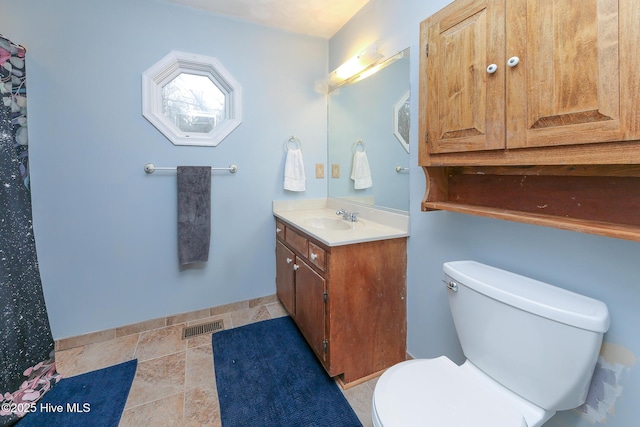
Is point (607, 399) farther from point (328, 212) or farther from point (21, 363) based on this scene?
point (21, 363)

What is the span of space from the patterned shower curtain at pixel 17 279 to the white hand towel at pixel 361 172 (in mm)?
1928

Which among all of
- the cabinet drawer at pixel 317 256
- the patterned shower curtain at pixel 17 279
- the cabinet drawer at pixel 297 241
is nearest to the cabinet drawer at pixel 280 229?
the cabinet drawer at pixel 297 241

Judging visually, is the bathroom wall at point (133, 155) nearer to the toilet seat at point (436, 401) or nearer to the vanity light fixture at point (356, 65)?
the vanity light fixture at point (356, 65)

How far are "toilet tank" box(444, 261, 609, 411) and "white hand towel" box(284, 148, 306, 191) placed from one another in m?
1.47

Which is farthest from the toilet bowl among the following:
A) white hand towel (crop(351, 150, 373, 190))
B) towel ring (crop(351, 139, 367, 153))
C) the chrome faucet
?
towel ring (crop(351, 139, 367, 153))

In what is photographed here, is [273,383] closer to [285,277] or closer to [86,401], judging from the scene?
[285,277]

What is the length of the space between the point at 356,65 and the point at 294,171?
2.95 ft

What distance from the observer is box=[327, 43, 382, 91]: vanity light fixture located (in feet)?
5.76

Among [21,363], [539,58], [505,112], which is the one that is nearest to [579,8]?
[539,58]

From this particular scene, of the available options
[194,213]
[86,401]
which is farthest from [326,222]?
[86,401]

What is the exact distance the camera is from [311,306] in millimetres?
1638

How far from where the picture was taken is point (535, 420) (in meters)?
0.86

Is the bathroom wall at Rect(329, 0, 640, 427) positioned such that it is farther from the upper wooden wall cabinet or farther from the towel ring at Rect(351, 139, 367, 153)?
the towel ring at Rect(351, 139, 367, 153)

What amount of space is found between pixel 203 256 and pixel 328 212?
1017 millimetres
